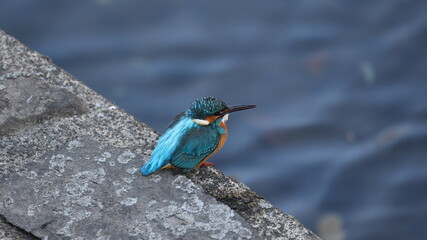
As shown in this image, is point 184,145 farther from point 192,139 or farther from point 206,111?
point 206,111

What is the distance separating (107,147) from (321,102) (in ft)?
9.38

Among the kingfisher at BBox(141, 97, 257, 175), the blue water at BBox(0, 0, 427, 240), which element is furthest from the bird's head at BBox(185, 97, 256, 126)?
the blue water at BBox(0, 0, 427, 240)

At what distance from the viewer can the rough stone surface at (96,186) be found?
7.78ft

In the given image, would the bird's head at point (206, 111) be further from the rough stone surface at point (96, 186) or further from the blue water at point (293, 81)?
the blue water at point (293, 81)

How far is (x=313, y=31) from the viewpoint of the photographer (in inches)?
226

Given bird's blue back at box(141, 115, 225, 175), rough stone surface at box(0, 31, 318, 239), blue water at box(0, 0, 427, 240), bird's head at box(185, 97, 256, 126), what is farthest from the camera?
blue water at box(0, 0, 427, 240)

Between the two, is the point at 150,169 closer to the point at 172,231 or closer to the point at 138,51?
the point at 172,231

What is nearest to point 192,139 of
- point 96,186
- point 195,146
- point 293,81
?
point 195,146

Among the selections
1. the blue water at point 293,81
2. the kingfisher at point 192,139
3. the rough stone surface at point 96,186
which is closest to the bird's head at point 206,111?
the kingfisher at point 192,139

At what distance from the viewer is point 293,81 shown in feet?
17.9

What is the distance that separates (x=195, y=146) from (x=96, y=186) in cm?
42

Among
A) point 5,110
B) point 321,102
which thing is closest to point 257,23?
point 321,102

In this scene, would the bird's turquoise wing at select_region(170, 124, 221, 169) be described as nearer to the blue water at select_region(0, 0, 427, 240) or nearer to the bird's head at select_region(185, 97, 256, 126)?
the bird's head at select_region(185, 97, 256, 126)

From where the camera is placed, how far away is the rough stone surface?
2.37 meters
